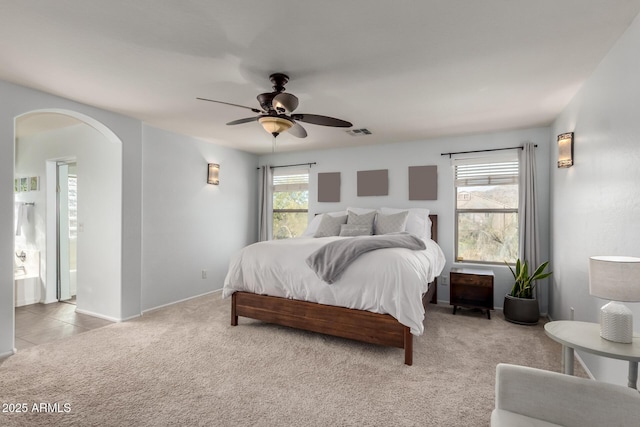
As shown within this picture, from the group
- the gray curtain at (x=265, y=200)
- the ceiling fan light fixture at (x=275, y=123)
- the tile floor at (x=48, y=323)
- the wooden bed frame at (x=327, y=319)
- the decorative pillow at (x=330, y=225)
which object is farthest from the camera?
the gray curtain at (x=265, y=200)

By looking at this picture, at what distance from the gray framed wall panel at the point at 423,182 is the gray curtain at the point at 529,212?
43.1 inches

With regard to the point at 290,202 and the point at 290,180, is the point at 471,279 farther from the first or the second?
the point at 290,180

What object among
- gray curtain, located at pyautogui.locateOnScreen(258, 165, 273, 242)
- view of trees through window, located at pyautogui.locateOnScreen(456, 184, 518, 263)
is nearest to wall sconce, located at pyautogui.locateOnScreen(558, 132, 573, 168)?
view of trees through window, located at pyautogui.locateOnScreen(456, 184, 518, 263)

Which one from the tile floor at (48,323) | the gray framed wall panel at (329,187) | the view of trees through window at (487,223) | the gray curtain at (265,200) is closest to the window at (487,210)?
the view of trees through window at (487,223)

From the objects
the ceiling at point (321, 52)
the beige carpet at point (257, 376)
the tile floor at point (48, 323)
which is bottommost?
the tile floor at point (48, 323)

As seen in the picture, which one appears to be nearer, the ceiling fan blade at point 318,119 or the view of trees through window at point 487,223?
the ceiling fan blade at point 318,119

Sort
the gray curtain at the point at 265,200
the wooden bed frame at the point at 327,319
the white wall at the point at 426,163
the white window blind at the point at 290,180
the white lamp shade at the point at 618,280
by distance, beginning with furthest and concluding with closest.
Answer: the gray curtain at the point at 265,200 < the white window blind at the point at 290,180 < the white wall at the point at 426,163 < the wooden bed frame at the point at 327,319 < the white lamp shade at the point at 618,280

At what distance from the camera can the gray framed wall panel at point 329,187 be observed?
18.2 ft

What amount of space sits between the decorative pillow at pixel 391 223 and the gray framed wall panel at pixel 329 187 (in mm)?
1238

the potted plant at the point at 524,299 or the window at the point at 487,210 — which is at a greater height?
the window at the point at 487,210

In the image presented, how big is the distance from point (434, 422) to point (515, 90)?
2813 millimetres

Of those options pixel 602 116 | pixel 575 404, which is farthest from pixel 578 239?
pixel 575 404

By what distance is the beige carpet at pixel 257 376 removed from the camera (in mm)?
1997

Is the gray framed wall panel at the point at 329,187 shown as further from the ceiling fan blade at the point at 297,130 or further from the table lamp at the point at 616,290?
the table lamp at the point at 616,290
